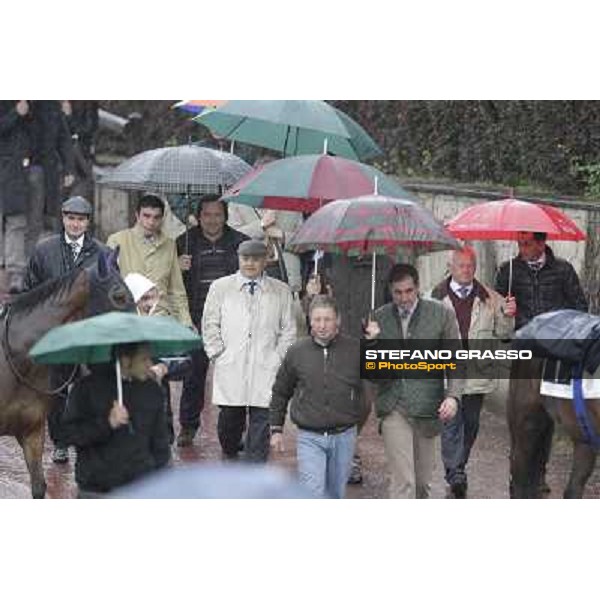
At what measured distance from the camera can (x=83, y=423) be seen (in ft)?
31.3

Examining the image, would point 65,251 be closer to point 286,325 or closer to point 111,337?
point 286,325

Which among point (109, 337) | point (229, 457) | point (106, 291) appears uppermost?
point (106, 291)

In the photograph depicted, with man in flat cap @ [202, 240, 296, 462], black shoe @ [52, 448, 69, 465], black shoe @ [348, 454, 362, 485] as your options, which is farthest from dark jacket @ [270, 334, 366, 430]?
black shoe @ [52, 448, 69, 465]

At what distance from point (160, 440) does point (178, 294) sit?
1.85 m

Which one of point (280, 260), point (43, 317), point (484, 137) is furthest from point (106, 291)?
point (484, 137)

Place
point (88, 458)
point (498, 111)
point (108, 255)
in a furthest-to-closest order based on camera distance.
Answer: point (498, 111), point (108, 255), point (88, 458)

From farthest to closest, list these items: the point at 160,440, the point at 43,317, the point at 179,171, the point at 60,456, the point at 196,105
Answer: the point at 179,171, the point at 60,456, the point at 196,105, the point at 43,317, the point at 160,440

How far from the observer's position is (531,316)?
10.7 metres

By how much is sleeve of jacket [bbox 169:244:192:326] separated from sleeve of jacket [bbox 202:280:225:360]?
14cm

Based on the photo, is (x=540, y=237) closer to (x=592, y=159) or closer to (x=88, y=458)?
(x=592, y=159)

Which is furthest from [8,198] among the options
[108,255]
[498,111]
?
[498,111]

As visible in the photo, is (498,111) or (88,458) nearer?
(88,458)

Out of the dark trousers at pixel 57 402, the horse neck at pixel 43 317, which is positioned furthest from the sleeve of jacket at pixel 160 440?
the horse neck at pixel 43 317

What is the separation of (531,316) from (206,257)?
209 centimetres
